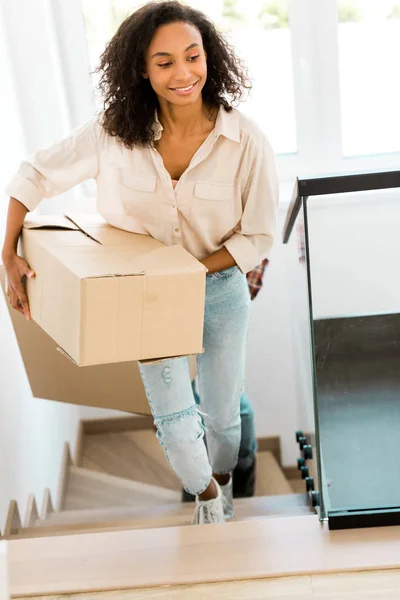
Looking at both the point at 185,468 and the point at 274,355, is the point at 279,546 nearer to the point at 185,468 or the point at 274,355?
the point at 185,468

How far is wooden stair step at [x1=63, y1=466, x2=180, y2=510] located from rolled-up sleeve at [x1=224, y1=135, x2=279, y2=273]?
1462 mm

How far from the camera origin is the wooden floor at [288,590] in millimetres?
1496

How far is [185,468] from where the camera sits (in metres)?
1.86

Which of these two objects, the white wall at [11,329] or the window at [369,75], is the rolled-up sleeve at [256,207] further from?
the window at [369,75]

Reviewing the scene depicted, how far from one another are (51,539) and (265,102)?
231cm

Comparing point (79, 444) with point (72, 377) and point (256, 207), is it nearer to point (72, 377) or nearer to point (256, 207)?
point (72, 377)

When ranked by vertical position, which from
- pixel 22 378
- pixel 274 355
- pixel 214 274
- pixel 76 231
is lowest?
pixel 274 355

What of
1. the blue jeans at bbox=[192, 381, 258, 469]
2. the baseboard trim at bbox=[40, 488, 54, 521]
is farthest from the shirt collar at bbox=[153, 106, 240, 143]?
→ the baseboard trim at bbox=[40, 488, 54, 521]

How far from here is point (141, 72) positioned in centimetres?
171

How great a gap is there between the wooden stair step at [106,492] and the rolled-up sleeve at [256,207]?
1462mm

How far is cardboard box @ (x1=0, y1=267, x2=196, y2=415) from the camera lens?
2.39 metres

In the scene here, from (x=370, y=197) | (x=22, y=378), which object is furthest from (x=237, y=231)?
(x=22, y=378)

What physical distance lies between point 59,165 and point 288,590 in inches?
39.7

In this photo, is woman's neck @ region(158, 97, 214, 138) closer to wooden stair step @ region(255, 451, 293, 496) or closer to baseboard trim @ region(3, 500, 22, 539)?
baseboard trim @ region(3, 500, 22, 539)
